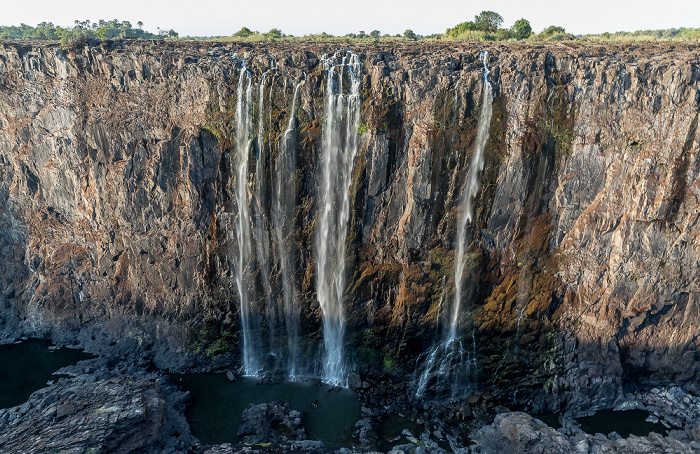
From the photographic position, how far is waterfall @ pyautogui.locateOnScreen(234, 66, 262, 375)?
25.3 metres

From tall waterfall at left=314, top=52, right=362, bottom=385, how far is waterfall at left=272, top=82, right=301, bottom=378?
1.60m

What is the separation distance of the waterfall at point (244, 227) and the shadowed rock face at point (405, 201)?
0.65 meters

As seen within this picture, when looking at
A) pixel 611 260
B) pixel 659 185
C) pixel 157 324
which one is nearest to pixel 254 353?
pixel 157 324

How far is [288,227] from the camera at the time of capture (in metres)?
25.8

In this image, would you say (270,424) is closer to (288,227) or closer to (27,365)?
(288,227)

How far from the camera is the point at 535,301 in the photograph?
24500mm

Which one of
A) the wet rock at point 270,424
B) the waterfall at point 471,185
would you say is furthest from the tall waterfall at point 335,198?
the waterfall at point 471,185

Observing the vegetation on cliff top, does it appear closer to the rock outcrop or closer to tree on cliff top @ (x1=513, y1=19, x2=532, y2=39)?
tree on cliff top @ (x1=513, y1=19, x2=532, y2=39)

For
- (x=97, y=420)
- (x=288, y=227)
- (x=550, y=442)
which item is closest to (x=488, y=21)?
(x=288, y=227)

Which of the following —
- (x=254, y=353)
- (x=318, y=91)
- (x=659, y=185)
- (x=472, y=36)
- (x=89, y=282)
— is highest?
(x=472, y=36)

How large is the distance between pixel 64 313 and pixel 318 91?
2168 cm

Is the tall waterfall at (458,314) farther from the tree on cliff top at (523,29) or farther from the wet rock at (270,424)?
the tree on cliff top at (523,29)

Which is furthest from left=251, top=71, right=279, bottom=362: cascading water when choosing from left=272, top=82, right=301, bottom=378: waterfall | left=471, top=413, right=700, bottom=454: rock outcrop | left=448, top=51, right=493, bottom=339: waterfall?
left=471, top=413, right=700, bottom=454: rock outcrop

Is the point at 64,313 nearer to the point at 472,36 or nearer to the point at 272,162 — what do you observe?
the point at 272,162
